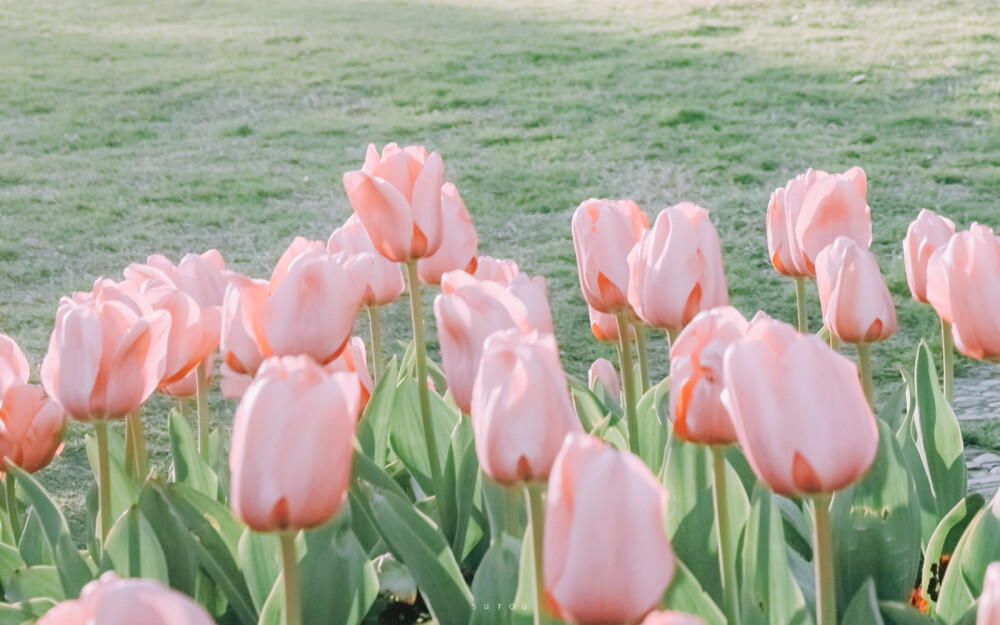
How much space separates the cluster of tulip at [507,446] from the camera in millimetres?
679

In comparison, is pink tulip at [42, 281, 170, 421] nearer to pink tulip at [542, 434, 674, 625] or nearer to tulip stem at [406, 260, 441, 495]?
tulip stem at [406, 260, 441, 495]

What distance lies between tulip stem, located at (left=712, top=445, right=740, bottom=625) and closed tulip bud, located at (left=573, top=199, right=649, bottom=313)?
33 cm

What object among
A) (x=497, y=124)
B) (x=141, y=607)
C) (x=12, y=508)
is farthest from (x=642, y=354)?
(x=497, y=124)

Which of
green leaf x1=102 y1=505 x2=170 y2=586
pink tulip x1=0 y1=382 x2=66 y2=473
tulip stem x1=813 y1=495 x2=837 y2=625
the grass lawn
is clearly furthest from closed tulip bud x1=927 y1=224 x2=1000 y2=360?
the grass lawn

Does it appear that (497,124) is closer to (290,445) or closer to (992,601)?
(290,445)

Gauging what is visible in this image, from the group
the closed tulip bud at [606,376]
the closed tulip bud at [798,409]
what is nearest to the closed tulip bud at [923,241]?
the closed tulip bud at [606,376]

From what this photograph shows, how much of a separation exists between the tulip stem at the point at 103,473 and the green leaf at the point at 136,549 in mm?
48

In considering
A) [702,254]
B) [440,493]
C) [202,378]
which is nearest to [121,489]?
[202,378]

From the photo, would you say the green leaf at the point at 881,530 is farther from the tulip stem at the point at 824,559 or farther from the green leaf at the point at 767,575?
the tulip stem at the point at 824,559

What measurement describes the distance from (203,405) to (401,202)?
35cm

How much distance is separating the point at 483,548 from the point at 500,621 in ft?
0.92

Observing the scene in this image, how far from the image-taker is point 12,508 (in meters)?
1.25

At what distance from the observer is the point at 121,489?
1.17 metres

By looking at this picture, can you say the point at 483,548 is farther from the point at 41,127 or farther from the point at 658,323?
the point at 41,127
